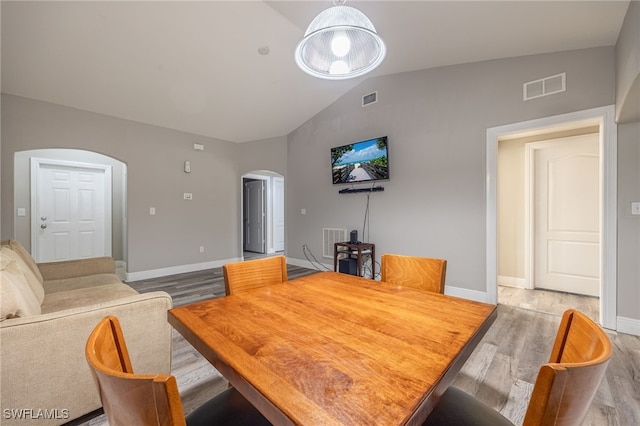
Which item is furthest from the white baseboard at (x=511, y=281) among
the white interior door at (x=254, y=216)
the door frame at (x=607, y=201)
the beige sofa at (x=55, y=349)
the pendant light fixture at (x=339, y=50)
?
the white interior door at (x=254, y=216)

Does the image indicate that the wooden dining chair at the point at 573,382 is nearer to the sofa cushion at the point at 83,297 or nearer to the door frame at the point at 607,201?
the sofa cushion at the point at 83,297

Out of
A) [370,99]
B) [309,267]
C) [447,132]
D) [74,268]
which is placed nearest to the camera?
[74,268]

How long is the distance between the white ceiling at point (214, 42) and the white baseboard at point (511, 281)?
2.84 meters

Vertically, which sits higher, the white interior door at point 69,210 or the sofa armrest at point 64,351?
the white interior door at point 69,210

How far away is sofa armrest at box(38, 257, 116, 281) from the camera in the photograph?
8.68ft

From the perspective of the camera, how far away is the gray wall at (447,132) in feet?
8.93

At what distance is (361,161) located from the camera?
416 cm

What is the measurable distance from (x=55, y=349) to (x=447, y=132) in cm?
391

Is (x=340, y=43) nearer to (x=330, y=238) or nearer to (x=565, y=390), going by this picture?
(x=565, y=390)

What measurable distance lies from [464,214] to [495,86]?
1.47 meters

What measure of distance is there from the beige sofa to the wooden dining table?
59 cm

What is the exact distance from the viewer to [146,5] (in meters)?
2.49

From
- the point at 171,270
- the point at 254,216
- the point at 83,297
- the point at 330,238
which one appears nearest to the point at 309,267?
the point at 330,238

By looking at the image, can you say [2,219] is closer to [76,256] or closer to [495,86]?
[76,256]
